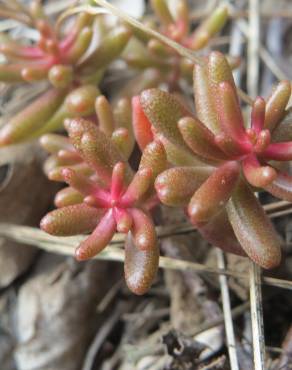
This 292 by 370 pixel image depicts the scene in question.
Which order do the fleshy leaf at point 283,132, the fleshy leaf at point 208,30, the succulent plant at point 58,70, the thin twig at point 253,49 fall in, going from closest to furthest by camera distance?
the fleshy leaf at point 283,132 → the succulent plant at point 58,70 → the fleshy leaf at point 208,30 → the thin twig at point 253,49

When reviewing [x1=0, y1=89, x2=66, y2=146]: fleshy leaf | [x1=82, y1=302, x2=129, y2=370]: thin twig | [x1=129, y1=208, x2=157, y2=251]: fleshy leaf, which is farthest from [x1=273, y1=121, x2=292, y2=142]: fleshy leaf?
[x1=82, y1=302, x2=129, y2=370]: thin twig

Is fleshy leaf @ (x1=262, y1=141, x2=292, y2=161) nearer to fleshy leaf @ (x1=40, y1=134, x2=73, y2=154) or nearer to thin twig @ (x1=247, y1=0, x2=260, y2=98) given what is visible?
fleshy leaf @ (x1=40, y1=134, x2=73, y2=154)

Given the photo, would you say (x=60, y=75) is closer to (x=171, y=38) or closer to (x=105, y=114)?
(x=105, y=114)

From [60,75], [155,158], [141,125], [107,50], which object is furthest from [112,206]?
[107,50]

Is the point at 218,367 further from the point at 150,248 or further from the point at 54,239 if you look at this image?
the point at 54,239

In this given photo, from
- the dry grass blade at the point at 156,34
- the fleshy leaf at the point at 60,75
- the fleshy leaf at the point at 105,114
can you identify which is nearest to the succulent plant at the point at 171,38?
the dry grass blade at the point at 156,34

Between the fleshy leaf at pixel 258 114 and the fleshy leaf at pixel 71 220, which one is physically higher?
the fleshy leaf at pixel 258 114

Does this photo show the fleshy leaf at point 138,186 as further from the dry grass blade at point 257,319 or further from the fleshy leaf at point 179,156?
the dry grass blade at point 257,319
